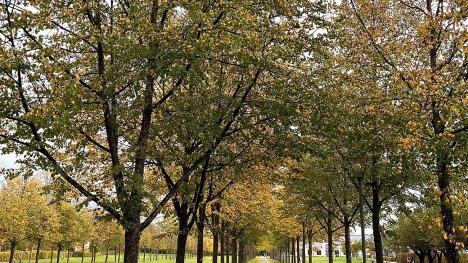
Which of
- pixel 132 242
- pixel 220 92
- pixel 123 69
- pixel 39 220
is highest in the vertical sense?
pixel 220 92

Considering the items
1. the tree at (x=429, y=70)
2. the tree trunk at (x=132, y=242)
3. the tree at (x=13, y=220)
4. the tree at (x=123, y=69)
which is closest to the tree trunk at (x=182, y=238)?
the tree at (x=123, y=69)

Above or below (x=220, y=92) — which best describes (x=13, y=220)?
below

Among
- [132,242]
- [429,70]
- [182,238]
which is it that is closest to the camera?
[429,70]

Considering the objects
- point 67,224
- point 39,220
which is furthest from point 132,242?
point 67,224

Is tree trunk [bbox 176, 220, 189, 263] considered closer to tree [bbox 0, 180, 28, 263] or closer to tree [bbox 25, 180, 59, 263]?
tree [bbox 0, 180, 28, 263]

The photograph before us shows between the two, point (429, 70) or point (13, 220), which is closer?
point (429, 70)

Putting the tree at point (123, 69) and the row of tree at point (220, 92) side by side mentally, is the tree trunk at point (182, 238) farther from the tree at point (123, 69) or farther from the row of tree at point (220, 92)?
the tree at point (123, 69)

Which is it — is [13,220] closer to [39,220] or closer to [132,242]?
[39,220]

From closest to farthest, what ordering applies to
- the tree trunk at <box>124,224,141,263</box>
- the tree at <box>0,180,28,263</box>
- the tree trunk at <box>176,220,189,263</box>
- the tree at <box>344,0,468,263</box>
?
the tree at <box>344,0,468,263</box>, the tree trunk at <box>124,224,141,263</box>, the tree trunk at <box>176,220,189,263</box>, the tree at <box>0,180,28,263</box>

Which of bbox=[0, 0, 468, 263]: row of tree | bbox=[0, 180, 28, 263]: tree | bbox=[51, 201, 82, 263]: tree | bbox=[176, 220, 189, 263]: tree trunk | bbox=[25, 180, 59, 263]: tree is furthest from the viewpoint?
bbox=[51, 201, 82, 263]: tree

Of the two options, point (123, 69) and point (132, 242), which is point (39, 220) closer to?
point (132, 242)

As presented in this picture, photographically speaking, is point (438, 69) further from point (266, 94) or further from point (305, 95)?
point (266, 94)

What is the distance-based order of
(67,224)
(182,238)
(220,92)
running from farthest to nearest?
(67,224), (182,238), (220,92)

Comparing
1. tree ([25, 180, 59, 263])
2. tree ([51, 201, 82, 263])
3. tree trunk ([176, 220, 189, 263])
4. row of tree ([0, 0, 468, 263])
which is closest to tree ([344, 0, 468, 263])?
row of tree ([0, 0, 468, 263])
